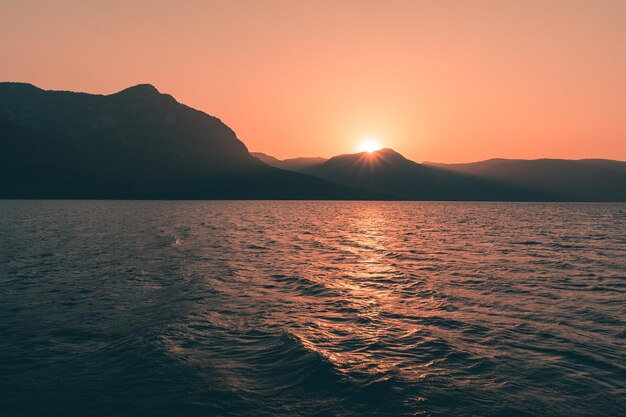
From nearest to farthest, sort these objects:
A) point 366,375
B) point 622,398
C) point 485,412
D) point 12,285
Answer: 1. point 485,412
2. point 622,398
3. point 366,375
4. point 12,285

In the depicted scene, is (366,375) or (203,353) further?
(203,353)

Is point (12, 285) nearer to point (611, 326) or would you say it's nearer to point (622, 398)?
point (622, 398)

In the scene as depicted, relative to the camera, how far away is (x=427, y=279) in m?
38.3

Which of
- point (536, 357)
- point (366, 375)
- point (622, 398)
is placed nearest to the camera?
point (622, 398)

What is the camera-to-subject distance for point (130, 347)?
63.2 feet

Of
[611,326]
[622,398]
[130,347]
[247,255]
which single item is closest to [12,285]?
[130,347]

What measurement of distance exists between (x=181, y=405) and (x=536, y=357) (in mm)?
14812

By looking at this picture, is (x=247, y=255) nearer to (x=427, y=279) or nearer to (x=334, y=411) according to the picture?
(x=427, y=279)

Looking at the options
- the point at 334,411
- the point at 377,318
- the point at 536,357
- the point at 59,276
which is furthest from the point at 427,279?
the point at 59,276

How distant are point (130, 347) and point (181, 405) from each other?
6.61m

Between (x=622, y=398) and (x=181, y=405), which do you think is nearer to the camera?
(x=181, y=405)

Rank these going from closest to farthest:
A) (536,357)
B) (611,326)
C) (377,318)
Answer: (536,357) → (611,326) → (377,318)

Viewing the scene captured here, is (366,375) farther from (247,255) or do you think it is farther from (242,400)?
(247,255)

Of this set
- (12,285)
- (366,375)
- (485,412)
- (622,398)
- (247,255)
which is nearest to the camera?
(485,412)
